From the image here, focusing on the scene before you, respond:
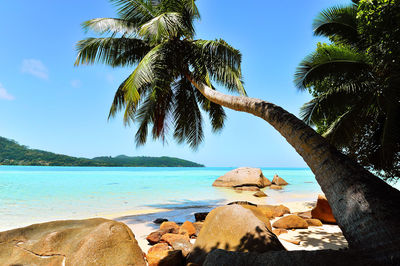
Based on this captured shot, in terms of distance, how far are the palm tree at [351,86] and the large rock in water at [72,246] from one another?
23.0 ft

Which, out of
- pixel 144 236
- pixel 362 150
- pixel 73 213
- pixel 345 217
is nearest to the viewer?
pixel 345 217

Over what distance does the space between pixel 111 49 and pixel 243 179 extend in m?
17.2

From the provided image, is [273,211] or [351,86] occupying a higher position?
[351,86]

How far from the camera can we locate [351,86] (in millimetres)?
7582

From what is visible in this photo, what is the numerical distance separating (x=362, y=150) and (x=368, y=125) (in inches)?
52.5

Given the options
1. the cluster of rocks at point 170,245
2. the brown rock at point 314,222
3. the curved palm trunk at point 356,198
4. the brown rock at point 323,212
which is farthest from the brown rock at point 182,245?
the brown rock at point 323,212

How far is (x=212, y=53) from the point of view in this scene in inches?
310

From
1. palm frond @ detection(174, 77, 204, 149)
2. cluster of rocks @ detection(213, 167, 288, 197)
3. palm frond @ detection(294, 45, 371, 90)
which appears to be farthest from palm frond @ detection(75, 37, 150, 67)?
cluster of rocks @ detection(213, 167, 288, 197)

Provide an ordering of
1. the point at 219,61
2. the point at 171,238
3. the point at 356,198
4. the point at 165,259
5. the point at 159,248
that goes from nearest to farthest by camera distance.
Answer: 1. the point at 356,198
2. the point at 165,259
3. the point at 159,248
4. the point at 171,238
5. the point at 219,61

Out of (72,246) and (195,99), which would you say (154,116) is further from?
(72,246)

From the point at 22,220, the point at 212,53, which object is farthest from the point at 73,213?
the point at 212,53

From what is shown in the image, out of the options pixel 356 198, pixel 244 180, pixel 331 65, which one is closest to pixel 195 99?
pixel 331 65

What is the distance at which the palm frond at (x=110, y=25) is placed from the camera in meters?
8.73

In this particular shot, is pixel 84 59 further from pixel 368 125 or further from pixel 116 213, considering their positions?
pixel 368 125
